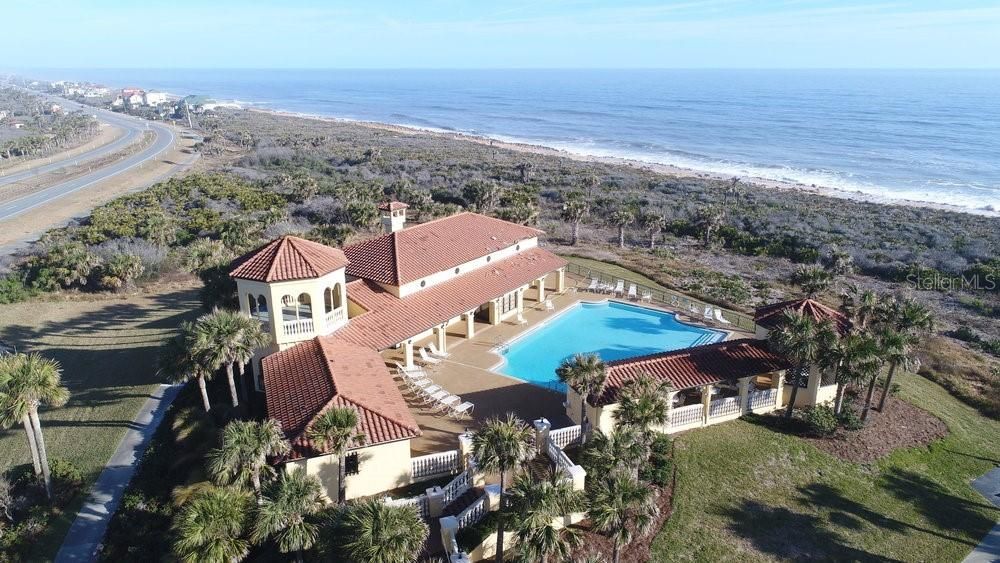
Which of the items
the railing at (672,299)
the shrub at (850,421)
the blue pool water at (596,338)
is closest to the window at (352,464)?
the blue pool water at (596,338)

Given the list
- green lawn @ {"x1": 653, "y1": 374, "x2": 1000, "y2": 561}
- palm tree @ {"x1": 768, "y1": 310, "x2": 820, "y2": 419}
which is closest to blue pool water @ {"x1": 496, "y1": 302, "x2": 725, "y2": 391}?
green lawn @ {"x1": 653, "y1": 374, "x2": 1000, "y2": 561}

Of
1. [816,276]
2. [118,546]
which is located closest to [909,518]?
[816,276]

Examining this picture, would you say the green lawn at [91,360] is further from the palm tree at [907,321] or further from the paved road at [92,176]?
the paved road at [92,176]

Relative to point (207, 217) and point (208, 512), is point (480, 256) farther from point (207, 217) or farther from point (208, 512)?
point (207, 217)

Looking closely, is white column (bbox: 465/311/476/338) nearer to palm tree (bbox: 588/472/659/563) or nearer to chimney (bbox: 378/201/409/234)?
chimney (bbox: 378/201/409/234)

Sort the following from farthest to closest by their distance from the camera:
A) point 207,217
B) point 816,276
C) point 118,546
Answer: point 207,217
point 816,276
point 118,546

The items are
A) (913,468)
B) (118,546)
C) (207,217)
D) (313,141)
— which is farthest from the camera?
(313,141)

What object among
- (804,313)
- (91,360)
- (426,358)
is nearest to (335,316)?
(426,358)
